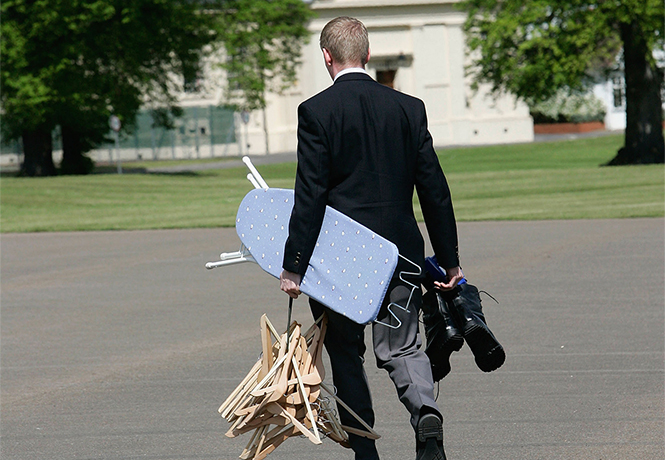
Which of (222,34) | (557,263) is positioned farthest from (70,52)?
(557,263)

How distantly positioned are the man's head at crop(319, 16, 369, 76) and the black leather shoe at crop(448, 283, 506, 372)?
114 centimetres

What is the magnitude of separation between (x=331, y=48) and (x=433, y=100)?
201 ft

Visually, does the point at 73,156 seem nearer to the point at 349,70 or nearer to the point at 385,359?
the point at 349,70

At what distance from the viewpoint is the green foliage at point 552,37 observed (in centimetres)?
→ 2842

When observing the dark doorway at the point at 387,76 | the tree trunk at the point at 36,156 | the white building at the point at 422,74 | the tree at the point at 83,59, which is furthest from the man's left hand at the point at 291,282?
the dark doorway at the point at 387,76

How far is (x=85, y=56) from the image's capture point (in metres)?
34.4

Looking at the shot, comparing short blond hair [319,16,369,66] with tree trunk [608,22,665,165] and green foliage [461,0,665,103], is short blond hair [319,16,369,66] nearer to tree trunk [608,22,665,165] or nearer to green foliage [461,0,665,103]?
green foliage [461,0,665,103]

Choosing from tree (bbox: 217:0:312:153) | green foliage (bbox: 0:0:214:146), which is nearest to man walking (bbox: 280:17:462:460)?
green foliage (bbox: 0:0:214:146)

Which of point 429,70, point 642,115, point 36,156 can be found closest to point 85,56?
point 36,156

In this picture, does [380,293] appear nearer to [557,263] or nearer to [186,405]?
[186,405]

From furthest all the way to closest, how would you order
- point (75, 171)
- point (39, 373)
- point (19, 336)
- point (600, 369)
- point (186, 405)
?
1. point (75, 171)
2. point (19, 336)
3. point (39, 373)
4. point (600, 369)
5. point (186, 405)

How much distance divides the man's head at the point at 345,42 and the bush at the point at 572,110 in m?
65.4

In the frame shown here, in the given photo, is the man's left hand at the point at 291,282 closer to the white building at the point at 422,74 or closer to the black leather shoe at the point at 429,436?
the black leather shoe at the point at 429,436

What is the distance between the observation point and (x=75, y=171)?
133ft
